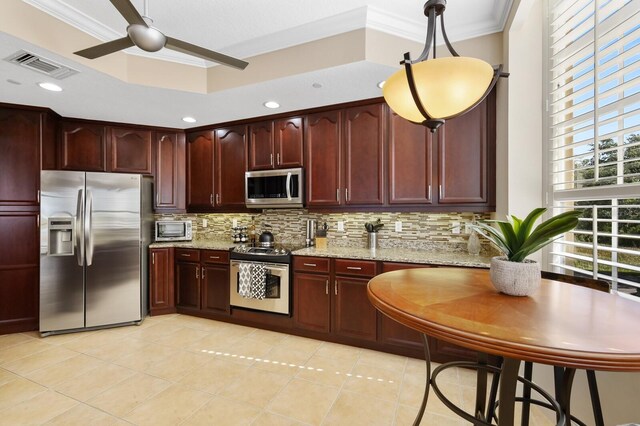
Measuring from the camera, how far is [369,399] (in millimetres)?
2014

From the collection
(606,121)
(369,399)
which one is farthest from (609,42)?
(369,399)

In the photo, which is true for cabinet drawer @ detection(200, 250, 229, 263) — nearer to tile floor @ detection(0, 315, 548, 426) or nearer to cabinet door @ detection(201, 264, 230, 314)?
cabinet door @ detection(201, 264, 230, 314)

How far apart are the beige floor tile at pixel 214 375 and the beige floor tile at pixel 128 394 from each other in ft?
0.59

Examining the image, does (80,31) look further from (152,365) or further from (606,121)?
(606,121)

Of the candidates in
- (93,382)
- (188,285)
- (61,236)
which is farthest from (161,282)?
(93,382)

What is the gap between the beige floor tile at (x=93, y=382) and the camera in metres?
2.06

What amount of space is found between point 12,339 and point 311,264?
10.5ft

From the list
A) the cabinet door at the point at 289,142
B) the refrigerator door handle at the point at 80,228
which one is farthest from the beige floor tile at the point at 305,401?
the refrigerator door handle at the point at 80,228

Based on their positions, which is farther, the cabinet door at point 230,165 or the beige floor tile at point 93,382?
the cabinet door at point 230,165

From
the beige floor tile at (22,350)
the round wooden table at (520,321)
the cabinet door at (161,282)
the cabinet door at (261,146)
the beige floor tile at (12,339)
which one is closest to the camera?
the round wooden table at (520,321)

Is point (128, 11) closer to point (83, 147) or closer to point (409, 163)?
point (409, 163)

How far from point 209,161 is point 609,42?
384cm

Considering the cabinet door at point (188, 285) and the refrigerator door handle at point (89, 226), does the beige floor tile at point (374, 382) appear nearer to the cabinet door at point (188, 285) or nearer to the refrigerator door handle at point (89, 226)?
the cabinet door at point (188, 285)

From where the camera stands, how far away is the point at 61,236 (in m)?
3.10
